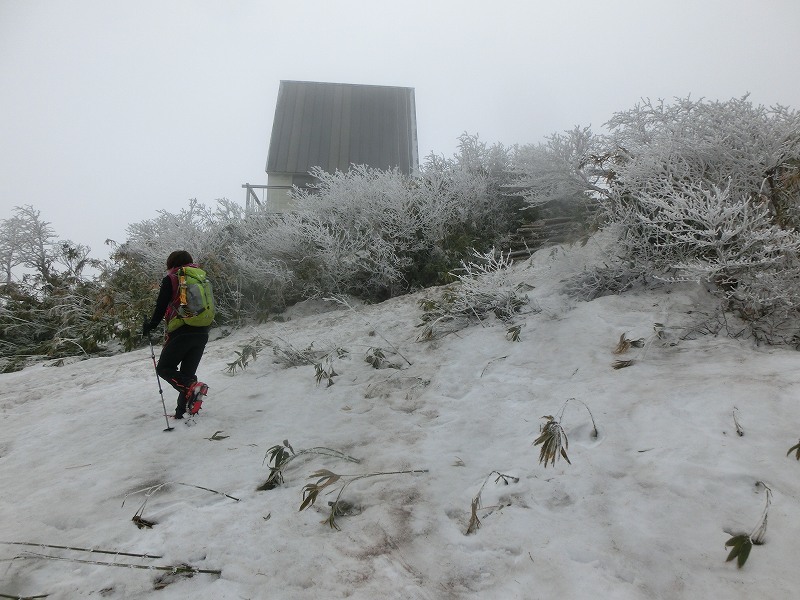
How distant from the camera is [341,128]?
1619cm

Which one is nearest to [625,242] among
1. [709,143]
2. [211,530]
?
[709,143]

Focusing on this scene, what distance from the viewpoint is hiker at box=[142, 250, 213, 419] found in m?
4.42

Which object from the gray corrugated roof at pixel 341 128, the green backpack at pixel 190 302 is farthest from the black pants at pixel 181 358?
the gray corrugated roof at pixel 341 128

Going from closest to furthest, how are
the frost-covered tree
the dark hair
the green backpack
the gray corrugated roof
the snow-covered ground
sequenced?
the snow-covered ground
the frost-covered tree
the green backpack
the dark hair
the gray corrugated roof

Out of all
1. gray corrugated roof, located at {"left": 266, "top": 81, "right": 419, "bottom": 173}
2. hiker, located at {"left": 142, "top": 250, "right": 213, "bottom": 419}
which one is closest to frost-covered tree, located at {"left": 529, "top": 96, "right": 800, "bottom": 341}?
hiker, located at {"left": 142, "top": 250, "right": 213, "bottom": 419}

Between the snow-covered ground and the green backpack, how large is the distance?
3.23ft

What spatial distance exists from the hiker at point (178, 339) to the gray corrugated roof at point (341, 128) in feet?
36.5

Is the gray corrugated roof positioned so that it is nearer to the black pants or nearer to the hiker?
the hiker

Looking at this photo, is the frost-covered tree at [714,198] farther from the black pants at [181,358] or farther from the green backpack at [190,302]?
the black pants at [181,358]

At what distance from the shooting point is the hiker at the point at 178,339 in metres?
4.42

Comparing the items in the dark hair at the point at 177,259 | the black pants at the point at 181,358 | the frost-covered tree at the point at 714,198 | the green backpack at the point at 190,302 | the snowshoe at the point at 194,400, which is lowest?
the snowshoe at the point at 194,400

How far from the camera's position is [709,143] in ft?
16.1

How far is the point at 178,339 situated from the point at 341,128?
13503 millimetres

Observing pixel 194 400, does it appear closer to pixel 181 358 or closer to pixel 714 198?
pixel 181 358
